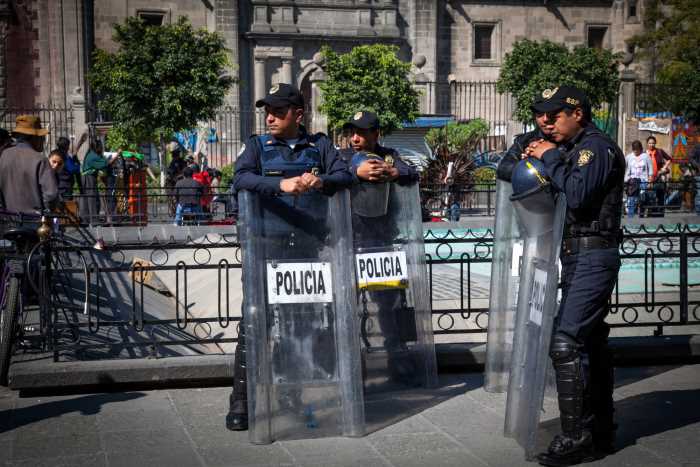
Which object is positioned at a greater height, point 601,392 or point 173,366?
point 601,392

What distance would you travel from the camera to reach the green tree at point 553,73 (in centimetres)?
2978

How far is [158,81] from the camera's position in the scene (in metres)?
23.9

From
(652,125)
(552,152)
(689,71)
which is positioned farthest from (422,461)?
(652,125)

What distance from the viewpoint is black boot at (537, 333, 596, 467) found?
4.95m

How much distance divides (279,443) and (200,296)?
641 centimetres

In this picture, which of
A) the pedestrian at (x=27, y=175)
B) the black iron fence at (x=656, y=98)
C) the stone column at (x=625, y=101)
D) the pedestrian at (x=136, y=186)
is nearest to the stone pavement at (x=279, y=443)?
the pedestrian at (x=27, y=175)

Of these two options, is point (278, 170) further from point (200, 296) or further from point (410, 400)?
point (200, 296)

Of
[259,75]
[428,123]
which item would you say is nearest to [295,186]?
[428,123]

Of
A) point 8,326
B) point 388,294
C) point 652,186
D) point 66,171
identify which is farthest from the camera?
point 652,186

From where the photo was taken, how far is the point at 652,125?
2975 centimetres

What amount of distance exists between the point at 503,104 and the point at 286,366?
3366 cm

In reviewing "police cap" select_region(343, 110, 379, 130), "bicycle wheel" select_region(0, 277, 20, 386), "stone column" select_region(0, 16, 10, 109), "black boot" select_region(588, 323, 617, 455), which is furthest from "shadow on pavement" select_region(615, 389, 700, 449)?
"stone column" select_region(0, 16, 10, 109)

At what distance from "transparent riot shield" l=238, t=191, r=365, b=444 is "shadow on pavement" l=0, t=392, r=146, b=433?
1404 millimetres

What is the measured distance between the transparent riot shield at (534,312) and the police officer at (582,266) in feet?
0.31
